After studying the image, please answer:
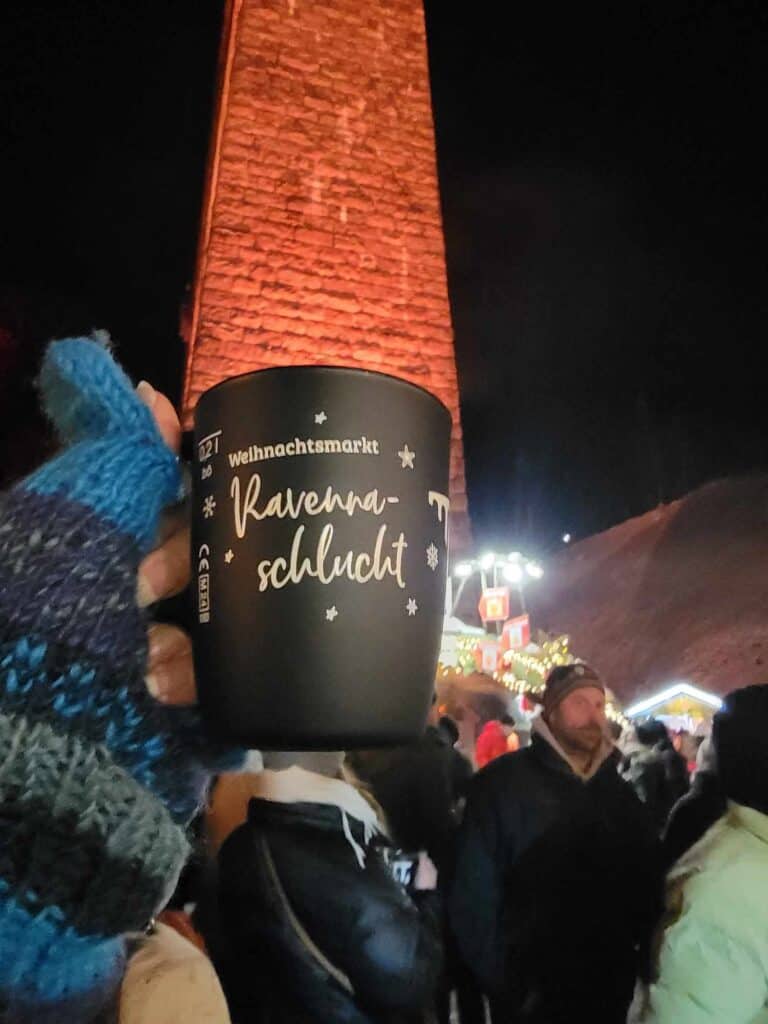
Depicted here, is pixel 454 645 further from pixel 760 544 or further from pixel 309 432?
pixel 309 432

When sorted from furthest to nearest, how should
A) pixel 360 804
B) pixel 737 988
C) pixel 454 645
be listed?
1. pixel 454 645
2. pixel 360 804
3. pixel 737 988

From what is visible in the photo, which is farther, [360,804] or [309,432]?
[360,804]

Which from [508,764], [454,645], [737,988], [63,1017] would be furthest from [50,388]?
[454,645]

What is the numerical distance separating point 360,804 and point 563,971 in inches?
24.4

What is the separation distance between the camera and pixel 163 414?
454mm

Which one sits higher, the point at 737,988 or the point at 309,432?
the point at 309,432

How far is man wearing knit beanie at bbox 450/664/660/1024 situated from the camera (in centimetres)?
155

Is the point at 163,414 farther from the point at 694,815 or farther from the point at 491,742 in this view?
the point at 491,742

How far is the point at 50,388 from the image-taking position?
0.44m

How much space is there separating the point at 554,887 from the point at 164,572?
140 cm

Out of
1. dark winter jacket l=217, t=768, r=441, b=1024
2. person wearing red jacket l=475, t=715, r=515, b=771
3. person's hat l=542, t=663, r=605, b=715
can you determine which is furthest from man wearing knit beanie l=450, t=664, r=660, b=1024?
person wearing red jacket l=475, t=715, r=515, b=771

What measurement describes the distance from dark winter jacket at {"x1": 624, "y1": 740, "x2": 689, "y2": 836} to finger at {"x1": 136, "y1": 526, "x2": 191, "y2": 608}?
2.44 metres

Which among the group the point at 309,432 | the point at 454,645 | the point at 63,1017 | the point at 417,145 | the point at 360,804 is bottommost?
the point at 63,1017

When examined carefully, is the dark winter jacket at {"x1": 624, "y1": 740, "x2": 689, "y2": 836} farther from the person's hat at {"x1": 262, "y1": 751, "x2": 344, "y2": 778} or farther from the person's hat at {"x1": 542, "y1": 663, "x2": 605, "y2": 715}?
the person's hat at {"x1": 262, "y1": 751, "x2": 344, "y2": 778}
